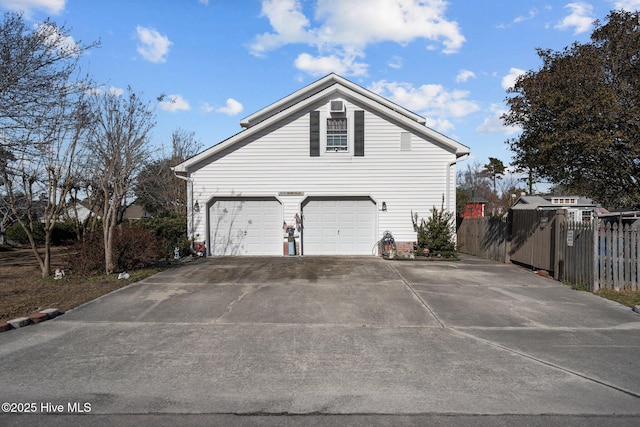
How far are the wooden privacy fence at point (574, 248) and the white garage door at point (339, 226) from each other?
16.2 ft

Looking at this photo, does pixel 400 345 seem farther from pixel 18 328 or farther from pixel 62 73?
pixel 62 73

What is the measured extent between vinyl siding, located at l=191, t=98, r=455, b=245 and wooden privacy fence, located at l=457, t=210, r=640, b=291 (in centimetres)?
321

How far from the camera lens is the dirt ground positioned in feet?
26.5

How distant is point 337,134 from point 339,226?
362cm

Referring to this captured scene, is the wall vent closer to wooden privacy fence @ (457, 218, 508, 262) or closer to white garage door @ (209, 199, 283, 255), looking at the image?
white garage door @ (209, 199, 283, 255)

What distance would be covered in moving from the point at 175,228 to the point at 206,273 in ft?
15.6

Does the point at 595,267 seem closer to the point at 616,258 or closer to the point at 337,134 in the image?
the point at 616,258

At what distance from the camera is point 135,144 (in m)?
11.9

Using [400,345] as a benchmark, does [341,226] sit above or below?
above

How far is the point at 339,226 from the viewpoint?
16375mm

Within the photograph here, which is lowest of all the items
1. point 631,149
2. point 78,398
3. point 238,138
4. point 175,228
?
point 78,398

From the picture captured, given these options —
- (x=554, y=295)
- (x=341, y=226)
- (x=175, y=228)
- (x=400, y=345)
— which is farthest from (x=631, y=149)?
(x=175, y=228)

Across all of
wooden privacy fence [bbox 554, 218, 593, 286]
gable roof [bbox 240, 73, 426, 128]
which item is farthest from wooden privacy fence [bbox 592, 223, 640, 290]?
gable roof [bbox 240, 73, 426, 128]

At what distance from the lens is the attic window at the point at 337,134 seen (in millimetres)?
16281
